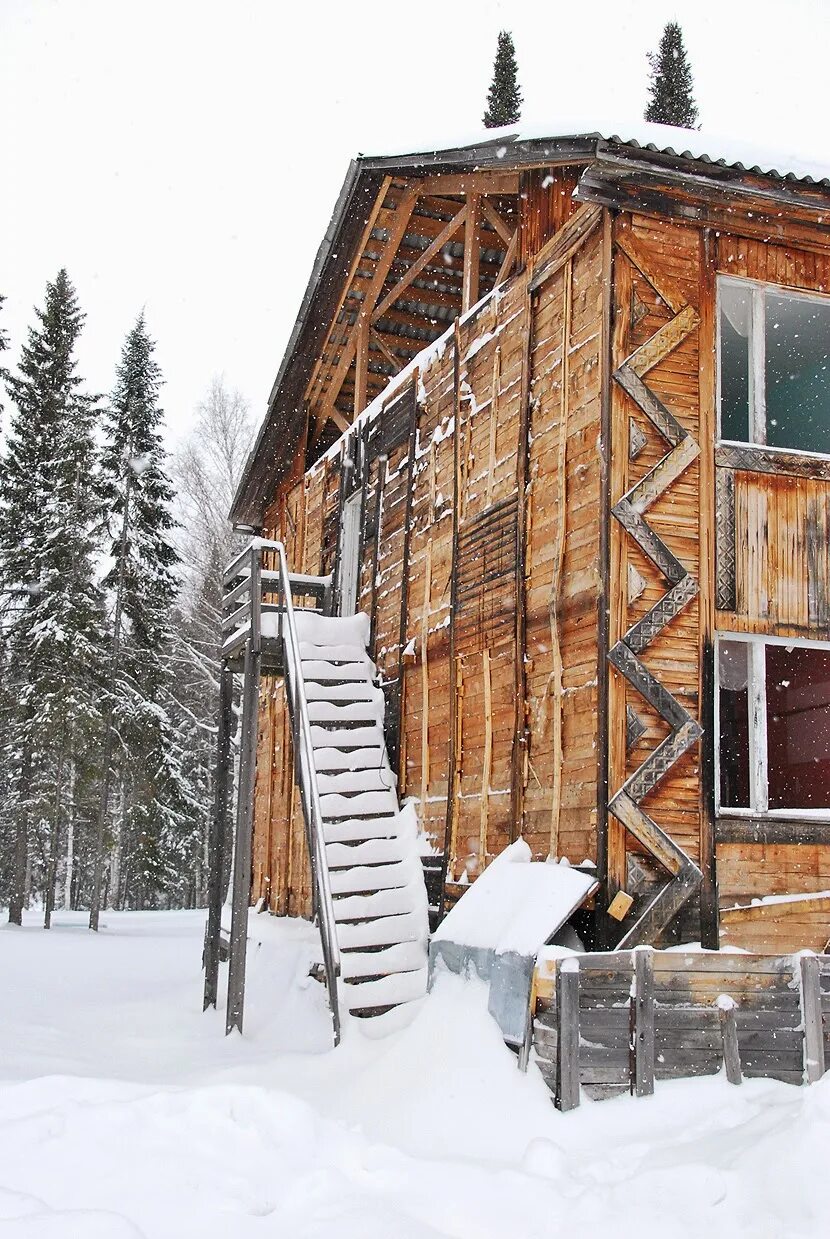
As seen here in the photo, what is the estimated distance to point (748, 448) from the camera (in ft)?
27.5

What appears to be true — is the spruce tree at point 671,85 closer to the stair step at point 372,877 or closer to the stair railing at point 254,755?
the stair railing at point 254,755

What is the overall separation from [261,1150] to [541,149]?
7526 millimetres

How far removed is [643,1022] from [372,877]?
3824 millimetres

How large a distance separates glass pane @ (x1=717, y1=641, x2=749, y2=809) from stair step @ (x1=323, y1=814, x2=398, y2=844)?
3.23m

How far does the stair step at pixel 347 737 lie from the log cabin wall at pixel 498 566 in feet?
1.28

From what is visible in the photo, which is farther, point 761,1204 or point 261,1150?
point 261,1150

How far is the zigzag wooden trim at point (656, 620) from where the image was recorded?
7371mm

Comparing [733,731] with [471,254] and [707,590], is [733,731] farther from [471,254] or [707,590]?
[471,254]

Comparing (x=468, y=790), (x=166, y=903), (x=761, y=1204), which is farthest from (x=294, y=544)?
(x=166, y=903)

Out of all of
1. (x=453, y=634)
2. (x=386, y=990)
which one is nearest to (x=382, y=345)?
(x=453, y=634)

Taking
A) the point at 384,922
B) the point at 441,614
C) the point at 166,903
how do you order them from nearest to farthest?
the point at 384,922 < the point at 441,614 < the point at 166,903

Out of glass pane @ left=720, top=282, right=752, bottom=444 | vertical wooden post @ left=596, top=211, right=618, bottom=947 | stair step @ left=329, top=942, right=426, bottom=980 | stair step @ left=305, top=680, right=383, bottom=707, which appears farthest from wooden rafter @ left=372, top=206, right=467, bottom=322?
stair step @ left=329, top=942, right=426, bottom=980

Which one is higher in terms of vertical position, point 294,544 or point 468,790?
point 294,544

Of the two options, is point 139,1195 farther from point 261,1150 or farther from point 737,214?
point 737,214
